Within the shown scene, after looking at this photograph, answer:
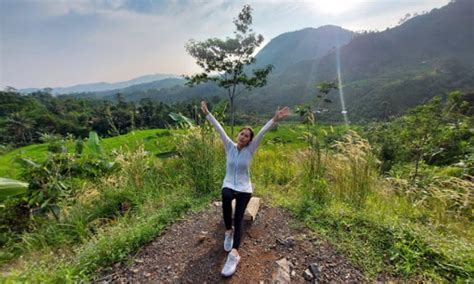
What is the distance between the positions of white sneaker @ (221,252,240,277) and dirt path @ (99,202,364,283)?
6 cm

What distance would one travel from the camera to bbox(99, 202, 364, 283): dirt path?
2.32m

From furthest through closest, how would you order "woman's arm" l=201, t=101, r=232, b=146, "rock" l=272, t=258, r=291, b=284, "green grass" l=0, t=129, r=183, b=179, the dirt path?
"green grass" l=0, t=129, r=183, b=179 < "woman's arm" l=201, t=101, r=232, b=146 < the dirt path < "rock" l=272, t=258, r=291, b=284

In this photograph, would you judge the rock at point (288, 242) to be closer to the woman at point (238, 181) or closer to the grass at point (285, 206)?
the grass at point (285, 206)

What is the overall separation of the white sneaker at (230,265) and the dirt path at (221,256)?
59mm

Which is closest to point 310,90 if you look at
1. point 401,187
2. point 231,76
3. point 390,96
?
point 390,96

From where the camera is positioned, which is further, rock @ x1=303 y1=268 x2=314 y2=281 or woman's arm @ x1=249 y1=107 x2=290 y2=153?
woman's arm @ x1=249 y1=107 x2=290 y2=153

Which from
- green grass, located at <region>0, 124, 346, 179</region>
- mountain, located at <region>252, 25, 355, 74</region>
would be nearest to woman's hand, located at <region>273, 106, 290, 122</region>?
green grass, located at <region>0, 124, 346, 179</region>

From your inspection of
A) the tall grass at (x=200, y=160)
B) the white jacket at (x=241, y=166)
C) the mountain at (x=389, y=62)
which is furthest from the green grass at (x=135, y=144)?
the mountain at (x=389, y=62)

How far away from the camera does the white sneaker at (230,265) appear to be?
2.27 metres

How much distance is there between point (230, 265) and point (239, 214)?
1.68ft

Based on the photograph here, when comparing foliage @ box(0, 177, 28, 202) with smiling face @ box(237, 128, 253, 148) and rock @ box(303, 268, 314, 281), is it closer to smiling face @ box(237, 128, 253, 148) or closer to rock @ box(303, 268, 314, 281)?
smiling face @ box(237, 128, 253, 148)

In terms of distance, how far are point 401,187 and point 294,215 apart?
1.96m

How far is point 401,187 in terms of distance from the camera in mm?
3832

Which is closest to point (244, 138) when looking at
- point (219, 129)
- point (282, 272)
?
point (219, 129)
